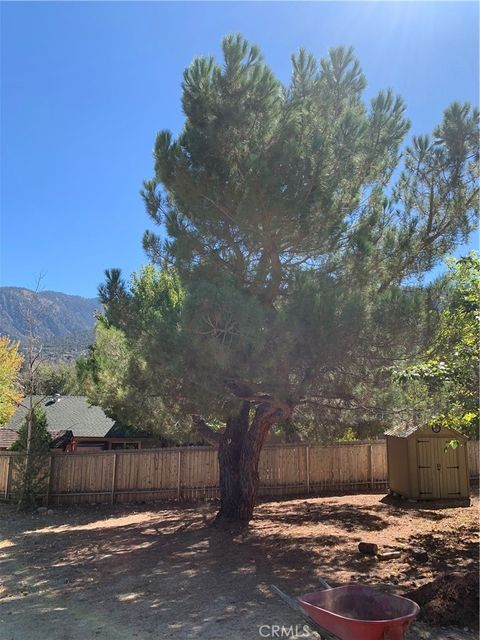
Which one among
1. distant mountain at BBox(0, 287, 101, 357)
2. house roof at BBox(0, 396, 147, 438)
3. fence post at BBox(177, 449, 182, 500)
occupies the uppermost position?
distant mountain at BBox(0, 287, 101, 357)

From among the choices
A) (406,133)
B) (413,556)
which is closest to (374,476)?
(413,556)

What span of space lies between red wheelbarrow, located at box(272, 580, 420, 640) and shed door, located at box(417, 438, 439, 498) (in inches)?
380

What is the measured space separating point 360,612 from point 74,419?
2435 cm

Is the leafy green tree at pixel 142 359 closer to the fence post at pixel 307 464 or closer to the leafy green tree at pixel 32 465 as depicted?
the leafy green tree at pixel 32 465

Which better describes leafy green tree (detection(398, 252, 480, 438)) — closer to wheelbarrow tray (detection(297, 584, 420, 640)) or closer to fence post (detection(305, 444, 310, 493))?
wheelbarrow tray (detection(297, 584, 420, 640))

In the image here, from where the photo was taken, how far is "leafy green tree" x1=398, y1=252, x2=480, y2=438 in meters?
5.60

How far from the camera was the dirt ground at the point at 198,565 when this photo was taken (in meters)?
5.32

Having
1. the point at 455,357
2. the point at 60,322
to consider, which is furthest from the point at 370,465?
the point at 60,322

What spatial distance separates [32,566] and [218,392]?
421 centimetres

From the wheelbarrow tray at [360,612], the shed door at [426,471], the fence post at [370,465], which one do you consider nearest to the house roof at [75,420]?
the fence post at [370,465]

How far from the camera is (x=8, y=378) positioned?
87.5ft

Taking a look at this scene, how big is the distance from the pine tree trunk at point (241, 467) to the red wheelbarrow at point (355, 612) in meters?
5.84

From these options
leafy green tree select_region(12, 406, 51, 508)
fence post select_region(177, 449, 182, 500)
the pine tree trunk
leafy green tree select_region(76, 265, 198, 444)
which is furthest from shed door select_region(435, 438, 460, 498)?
leafy green tree select_region(12, 406, 51, 508)

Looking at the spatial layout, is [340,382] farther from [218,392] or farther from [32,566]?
[32,566]
